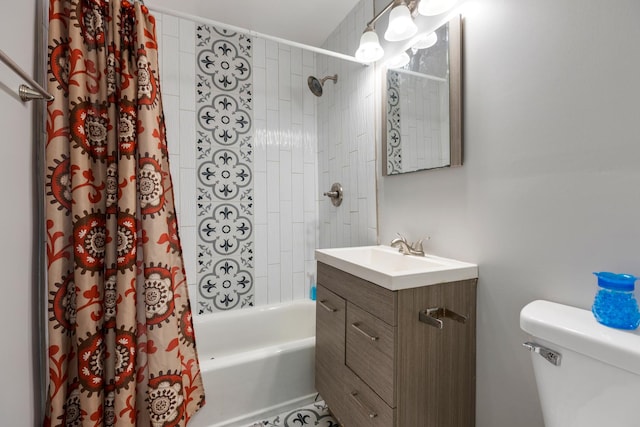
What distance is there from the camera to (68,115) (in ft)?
3.37

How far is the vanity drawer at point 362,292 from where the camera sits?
0.93 metres

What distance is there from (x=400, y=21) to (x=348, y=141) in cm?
81

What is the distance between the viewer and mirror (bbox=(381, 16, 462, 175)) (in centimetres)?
113

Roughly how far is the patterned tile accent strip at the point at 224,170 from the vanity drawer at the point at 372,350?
1200mm

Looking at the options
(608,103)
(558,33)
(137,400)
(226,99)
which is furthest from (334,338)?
(226,99)

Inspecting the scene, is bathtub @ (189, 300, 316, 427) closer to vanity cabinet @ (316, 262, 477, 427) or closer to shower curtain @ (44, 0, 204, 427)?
shower curtain @ (44, 0, 204, 427)

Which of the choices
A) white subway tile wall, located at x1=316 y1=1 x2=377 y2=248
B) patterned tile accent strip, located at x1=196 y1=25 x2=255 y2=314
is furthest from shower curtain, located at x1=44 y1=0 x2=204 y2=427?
white subway tile wall, located at x1=316 y1=1 x2=377 y2=248

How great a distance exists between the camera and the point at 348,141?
6.27ft

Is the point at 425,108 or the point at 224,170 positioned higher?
the point at 425,108

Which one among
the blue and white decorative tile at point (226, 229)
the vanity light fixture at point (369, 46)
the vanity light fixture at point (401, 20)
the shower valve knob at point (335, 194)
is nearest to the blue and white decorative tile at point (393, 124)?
the vanity light fixture at point (369, 46)

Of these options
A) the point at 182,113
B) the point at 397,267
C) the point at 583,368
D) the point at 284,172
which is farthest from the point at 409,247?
the point at 182,113

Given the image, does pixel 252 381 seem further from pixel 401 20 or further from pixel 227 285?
pixel 401 20

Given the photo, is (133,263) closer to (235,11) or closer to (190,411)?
(190,411)

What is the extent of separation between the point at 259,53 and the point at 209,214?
126 centimetres
